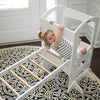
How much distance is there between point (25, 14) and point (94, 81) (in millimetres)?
1486

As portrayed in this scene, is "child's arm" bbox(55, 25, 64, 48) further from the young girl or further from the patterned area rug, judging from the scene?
the patterned area rug

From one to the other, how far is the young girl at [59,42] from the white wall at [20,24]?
3.43 feet

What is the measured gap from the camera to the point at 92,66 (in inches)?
90.3

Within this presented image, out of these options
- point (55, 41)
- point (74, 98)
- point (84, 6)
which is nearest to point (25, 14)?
point (84, 6)

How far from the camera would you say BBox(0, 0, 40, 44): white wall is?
2619 mm

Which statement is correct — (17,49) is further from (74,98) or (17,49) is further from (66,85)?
(74,98)

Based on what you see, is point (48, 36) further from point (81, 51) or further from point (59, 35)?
point (81, 51)

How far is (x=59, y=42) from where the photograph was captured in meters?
1.68

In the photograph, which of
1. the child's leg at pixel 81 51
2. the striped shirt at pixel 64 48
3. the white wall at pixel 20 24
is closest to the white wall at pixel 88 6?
the white wall at pixel 20 24

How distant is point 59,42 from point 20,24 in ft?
4.12

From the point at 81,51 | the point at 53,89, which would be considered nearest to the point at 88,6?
the point at 81,51

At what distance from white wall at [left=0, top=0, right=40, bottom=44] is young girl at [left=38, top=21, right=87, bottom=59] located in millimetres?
1047

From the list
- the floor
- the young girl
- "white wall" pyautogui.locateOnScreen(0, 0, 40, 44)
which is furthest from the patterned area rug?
"white wall" pyautogui.locateOnScreen(0, 0, 40, 44)

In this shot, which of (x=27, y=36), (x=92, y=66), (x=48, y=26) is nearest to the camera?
(x=48, y=26)
